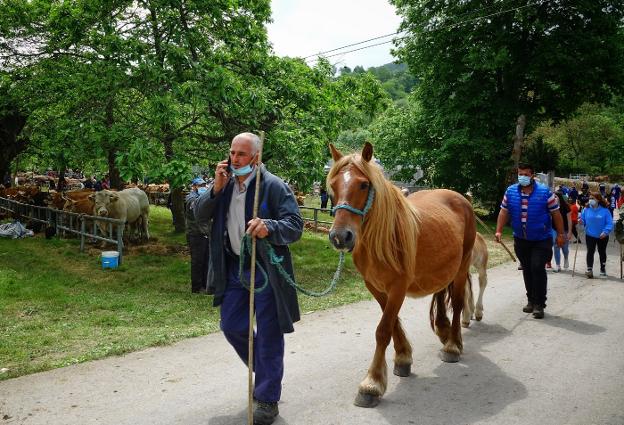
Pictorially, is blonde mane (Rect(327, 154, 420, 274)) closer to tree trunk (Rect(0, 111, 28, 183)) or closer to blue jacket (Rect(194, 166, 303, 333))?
blue jacket (Rect(194, 166, 303, 333))

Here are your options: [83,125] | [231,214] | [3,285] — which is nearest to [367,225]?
[231,214]

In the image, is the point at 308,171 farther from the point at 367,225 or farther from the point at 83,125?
the point at 367,225

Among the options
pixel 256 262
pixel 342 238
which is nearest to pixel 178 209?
pixel 256 262

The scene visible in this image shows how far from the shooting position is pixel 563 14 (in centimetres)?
1866

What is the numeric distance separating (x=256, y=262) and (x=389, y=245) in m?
1.23

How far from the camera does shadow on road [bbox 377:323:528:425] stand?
387 centimetres

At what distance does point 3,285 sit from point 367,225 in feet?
24.8

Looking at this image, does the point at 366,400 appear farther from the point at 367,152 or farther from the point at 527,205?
the point at 527,205

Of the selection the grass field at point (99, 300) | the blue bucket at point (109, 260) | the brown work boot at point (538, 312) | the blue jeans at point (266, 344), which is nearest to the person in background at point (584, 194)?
the grass field at point (99, 300)

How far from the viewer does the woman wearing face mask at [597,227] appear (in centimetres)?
1001

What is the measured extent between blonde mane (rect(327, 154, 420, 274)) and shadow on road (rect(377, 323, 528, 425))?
3.64ft

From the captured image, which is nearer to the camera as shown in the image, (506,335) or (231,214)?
(231,214)

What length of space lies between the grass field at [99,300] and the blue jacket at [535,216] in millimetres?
2729

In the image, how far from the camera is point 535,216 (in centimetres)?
677
